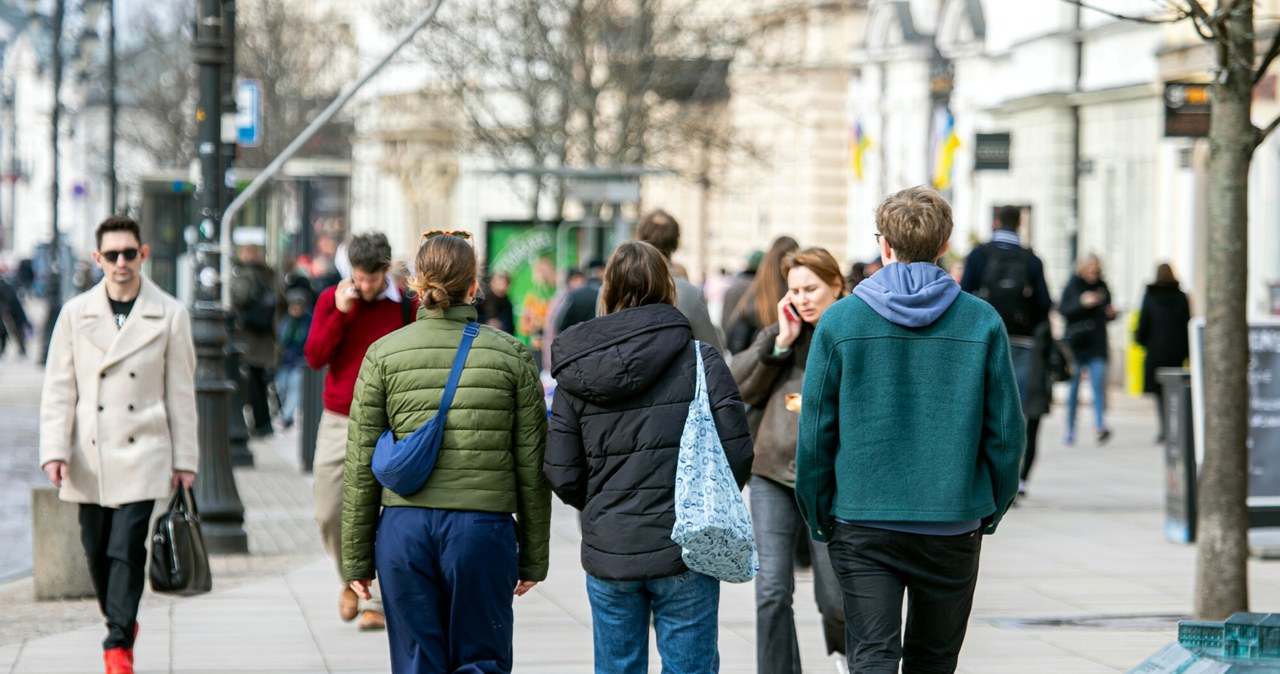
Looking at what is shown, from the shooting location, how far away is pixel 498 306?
22.1m

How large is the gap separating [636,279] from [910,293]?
84cm

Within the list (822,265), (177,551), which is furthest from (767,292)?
(177,551)

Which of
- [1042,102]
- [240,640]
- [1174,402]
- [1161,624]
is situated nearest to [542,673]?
[240,640]

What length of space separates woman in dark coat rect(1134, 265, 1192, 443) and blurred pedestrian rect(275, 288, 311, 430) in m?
8.09

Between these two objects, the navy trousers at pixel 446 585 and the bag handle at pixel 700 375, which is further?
the navy trousers at pixel 446 585

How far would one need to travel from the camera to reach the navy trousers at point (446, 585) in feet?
20.0

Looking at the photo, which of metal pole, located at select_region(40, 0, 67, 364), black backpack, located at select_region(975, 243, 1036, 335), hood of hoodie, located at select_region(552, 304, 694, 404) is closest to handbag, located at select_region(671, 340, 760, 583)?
hood of hoodie, located at select_region(552, 304, 694, 404)

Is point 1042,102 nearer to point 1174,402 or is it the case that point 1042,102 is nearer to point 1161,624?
point 1174,402

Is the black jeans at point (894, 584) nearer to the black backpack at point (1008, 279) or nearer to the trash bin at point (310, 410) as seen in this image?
the black backpack at point (1008, 279)

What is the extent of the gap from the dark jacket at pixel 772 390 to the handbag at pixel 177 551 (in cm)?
228

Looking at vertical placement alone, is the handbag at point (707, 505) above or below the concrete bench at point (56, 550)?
above

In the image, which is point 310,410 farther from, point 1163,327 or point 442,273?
point 442,273

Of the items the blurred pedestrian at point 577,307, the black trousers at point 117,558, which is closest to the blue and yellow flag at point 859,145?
the blurred pedestrian at point 577,307

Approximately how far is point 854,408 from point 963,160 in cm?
3429
